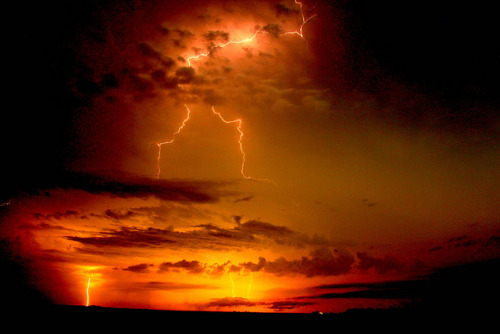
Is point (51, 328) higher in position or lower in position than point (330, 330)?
higher

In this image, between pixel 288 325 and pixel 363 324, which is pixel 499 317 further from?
pixel 288 325

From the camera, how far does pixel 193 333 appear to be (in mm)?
8812

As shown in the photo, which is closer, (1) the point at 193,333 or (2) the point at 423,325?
(1) the point at 193,333

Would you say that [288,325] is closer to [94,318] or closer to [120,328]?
[120,328]

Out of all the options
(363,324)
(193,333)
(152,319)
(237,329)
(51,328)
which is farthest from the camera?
(363,324)

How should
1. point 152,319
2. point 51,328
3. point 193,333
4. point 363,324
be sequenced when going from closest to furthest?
point 51,328 → point 193,333 → point 152,319 → point 363,324

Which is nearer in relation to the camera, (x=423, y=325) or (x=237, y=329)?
(x=237, y=329)

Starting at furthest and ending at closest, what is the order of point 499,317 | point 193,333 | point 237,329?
point 499,317 < point 237,329 < point 193,333

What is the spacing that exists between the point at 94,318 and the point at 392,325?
31.7 ft

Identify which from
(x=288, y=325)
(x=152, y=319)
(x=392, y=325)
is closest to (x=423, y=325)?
(x=392, y=325)

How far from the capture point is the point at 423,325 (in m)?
11.2

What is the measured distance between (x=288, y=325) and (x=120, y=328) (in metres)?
5.38

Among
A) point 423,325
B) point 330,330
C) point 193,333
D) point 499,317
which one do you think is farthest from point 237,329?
point 499,317

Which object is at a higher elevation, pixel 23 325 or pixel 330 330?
pixel 23 325
